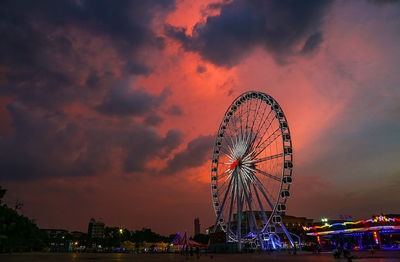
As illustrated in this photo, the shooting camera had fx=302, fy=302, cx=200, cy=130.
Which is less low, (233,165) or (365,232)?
(233,165)

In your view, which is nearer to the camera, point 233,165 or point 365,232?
point 233,165

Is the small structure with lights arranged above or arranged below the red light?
below

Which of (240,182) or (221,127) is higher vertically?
(221,127)

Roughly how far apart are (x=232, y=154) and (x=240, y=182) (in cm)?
562

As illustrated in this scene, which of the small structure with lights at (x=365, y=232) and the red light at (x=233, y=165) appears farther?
the small structure with lights at (x=365, y=232)

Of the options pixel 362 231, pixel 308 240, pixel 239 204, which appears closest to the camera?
pixel 239 204

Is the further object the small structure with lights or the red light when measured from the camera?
the small structure with lights

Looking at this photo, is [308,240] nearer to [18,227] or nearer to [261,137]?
[261,137]

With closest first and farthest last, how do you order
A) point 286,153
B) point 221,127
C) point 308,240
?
point 286,153 < point 221,127 < point 308,240

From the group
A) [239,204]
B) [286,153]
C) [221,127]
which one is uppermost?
[221,127]

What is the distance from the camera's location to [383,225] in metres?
55.0

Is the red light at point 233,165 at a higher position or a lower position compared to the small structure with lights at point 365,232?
higher

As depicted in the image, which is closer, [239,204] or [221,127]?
[239,204]

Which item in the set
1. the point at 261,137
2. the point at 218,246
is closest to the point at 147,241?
the point at 218,246
